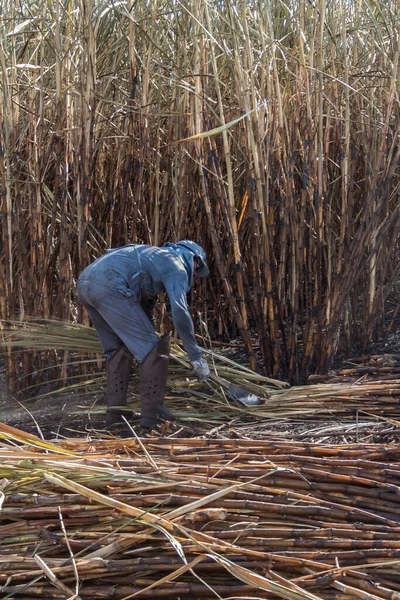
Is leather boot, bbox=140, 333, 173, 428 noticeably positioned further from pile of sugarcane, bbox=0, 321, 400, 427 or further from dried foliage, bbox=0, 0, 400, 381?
dried foliage, bbox=0, 0, 400, 381

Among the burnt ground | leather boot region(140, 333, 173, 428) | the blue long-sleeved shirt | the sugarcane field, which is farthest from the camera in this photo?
leather boot region(140, 333, 173, 428)

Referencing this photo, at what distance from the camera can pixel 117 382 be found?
12.1ft

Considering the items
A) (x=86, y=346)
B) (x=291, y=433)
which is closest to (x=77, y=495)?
(x=291, y=433)

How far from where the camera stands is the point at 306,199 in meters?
3.94

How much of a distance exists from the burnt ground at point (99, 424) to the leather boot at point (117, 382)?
74mm

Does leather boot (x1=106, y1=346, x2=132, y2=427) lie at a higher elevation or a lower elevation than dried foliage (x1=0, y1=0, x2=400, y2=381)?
lower

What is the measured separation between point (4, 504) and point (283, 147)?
7.26 feet

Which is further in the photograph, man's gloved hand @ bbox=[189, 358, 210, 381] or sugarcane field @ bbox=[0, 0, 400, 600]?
man's gloved hand @ bbox=[189, 358, 210, 381]

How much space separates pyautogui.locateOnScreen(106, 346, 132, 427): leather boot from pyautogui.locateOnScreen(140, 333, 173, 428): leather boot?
0.54ft

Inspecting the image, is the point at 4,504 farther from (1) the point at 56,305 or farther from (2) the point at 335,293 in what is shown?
(2) the point at 335,293

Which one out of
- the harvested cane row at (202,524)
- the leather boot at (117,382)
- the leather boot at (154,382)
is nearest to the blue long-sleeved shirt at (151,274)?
the leather boot at (154,382)

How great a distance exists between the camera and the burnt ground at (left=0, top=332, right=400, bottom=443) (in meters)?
3.08

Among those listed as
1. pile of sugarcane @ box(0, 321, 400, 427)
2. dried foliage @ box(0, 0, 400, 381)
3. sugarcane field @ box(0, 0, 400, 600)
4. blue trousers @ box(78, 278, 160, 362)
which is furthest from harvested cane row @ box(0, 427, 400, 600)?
dried foliage @ box(0, 0, 400, 381)

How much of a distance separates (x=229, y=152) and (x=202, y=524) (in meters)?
2.12
